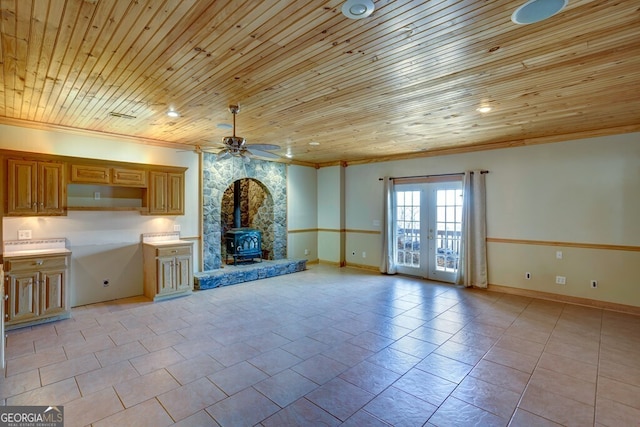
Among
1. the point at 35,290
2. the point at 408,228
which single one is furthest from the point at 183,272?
the point at 408,228

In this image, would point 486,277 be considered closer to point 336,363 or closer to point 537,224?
point 537,224

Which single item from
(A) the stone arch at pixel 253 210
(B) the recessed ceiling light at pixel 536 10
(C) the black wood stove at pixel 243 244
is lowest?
(C) the black wood stove at pixel 243 244

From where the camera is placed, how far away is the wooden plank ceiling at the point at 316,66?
6.51 ft

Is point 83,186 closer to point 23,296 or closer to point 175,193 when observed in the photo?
point 175,193

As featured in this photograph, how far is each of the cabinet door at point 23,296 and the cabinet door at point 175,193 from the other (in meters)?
2.07

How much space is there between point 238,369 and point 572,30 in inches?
148

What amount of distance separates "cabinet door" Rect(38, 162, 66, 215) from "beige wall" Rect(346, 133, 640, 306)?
21.4ft

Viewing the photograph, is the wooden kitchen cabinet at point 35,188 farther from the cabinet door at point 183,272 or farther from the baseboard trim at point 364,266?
the baseboard trim at point 364,266

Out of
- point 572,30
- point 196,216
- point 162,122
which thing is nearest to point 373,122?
point 572,30

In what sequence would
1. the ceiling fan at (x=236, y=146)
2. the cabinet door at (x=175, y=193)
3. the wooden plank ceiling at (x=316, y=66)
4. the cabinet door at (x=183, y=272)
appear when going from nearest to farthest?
the wooden plank ceiling at (x=316, y=66) < the ceiling fan at (x=236, y=146) < the cabinet door at (x=183, y=272) < the cabinet door at (x=175, y=193)

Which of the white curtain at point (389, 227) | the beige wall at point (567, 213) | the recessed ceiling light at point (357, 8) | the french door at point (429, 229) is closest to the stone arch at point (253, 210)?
the white curtain at point (389, 227)

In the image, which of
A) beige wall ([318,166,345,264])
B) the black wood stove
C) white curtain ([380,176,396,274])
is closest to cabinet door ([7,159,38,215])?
the black wood stove

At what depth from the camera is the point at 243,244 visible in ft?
23.0

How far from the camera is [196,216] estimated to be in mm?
6234
